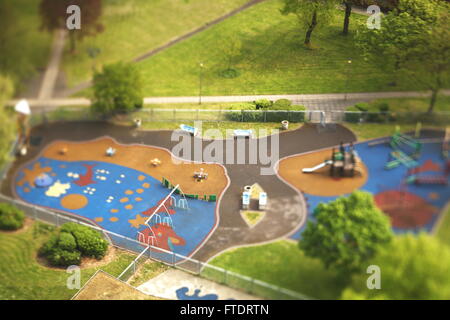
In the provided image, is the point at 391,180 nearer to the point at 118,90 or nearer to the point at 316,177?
the point at 316,177

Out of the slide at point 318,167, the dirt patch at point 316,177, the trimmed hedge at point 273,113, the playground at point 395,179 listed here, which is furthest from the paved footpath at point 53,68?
the slide at point 318,167

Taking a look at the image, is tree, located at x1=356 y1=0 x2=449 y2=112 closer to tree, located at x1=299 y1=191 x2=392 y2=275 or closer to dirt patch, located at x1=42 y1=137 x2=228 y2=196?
tree, located at x1=299 y1=191 x2=392 y2=275

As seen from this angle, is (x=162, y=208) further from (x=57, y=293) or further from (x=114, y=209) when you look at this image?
(x=57, y=293)

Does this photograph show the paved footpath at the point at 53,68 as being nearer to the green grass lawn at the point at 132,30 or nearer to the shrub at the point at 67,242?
the green grass lawn at the point at 132,30

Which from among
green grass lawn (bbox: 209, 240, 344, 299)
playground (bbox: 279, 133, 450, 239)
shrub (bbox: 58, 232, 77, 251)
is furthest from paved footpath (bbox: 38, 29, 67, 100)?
green grass lawn (bbox: 209, 240, 344, 299)

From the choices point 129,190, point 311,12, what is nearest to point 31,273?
point 129,190

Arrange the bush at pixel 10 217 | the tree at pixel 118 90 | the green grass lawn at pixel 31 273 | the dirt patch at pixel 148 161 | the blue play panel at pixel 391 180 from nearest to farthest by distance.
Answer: the blue play panel at pixel 391 180 → the green grass lawn at pixel 31 273 → the dirt patch at pixel 148 161 → the bush at pixel 10 217 → the tree at pixel 118 90
